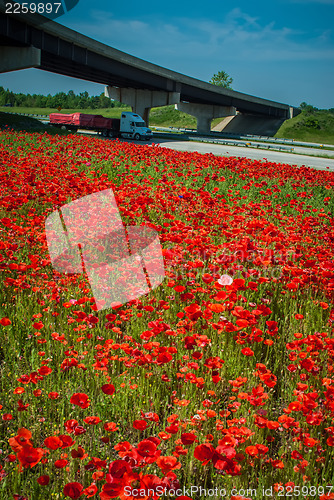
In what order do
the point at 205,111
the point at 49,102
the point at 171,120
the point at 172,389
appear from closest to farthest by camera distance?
the point at 172,389 → the point at 205,111 → the point at 171,120 → the point at 49,102

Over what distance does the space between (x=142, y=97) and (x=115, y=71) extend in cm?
1204

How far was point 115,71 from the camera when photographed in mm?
43875

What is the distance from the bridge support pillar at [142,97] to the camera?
53.0 meters

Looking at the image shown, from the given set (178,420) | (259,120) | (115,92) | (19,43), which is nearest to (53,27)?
(19,43)

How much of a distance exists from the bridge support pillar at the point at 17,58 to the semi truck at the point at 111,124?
1156 cm

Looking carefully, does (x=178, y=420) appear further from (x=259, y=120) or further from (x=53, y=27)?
(x=259, y=120)

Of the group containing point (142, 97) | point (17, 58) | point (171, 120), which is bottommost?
point (17, 58)

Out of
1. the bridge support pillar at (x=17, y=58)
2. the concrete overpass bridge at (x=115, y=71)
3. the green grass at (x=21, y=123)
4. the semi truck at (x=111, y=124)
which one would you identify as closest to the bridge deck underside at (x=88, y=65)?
the concrete overpass bridge at (x=115, y=71)

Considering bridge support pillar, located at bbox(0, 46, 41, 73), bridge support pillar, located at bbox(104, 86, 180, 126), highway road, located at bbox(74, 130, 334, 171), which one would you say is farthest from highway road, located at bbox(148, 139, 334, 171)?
bridge support pillar, located at bbox(104, 86, 180, 126)

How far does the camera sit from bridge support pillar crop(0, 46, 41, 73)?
32875 millimetres

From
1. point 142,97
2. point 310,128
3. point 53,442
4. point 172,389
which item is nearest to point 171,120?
point 310,128

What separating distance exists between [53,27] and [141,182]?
98.9 ft

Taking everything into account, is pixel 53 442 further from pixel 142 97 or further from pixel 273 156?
pixel 142 97

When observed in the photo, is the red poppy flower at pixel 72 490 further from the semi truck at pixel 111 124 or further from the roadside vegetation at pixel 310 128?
the roadside vegetation at pixel 310 128
